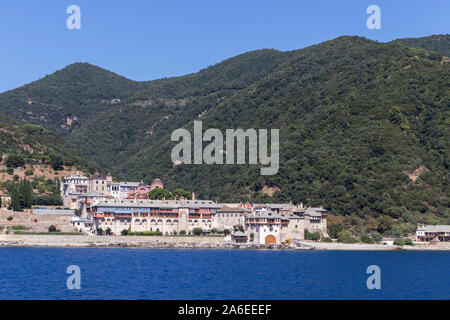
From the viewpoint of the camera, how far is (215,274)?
6569cm

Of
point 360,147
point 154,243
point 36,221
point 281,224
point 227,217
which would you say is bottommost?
point 154,243

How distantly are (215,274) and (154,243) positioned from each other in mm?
36378

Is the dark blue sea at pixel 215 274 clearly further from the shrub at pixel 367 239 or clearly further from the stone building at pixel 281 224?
the shrub at pixel 367 239

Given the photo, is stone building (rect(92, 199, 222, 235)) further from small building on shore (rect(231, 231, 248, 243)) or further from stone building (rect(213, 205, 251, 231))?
small building on shore (rect(231, 231, 248, 243))

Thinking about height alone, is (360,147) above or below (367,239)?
above

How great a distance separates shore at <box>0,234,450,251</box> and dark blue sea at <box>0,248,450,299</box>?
→ 18.3 feet

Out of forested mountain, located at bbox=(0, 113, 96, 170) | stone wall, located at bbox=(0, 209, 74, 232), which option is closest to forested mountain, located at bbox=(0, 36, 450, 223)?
forested mountain, located at bbox=(0, 113, 96, 170)

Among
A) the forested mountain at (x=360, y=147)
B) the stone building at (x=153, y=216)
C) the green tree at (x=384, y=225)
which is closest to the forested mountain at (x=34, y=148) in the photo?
the forested mountain at (x=360, y=147)

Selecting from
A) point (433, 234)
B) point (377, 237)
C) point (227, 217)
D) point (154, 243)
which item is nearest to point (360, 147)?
point (433, 234)

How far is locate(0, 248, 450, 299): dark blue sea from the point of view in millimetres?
53688

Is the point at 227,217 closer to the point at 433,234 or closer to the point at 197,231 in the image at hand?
the point at 197,231

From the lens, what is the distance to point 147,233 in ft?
347
